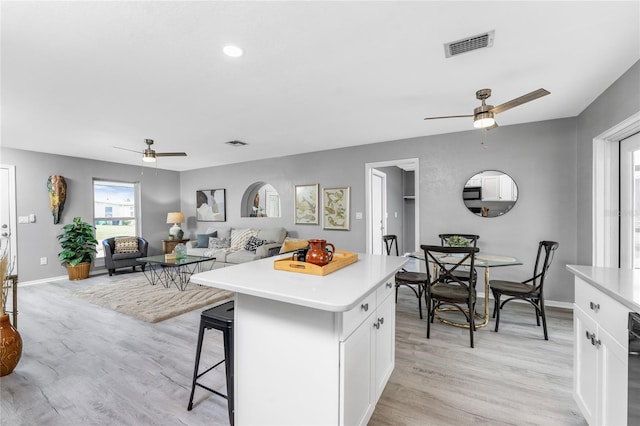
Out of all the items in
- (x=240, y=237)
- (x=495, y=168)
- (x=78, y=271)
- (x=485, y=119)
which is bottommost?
(x=78, y=271)

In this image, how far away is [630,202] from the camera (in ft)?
9.04

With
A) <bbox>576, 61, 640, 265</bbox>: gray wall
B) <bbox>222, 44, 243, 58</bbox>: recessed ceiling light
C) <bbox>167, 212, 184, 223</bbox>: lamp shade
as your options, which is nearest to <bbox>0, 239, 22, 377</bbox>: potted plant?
<bbox>222, 44, 243, 58</bbox>: recessed ceiling light

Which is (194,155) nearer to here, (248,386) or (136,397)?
(136,397)

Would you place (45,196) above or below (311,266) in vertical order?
above

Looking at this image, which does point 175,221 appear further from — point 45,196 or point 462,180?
point 462,180

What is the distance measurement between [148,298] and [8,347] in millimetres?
1834

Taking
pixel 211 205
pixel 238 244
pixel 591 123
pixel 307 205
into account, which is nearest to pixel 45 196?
pixel 211 205

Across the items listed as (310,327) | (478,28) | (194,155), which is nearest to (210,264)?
(194,155)

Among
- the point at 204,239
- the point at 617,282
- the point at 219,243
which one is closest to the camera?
the point at 617,282

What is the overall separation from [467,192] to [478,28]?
270cm

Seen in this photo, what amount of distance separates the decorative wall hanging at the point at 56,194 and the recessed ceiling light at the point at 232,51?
5249 mm

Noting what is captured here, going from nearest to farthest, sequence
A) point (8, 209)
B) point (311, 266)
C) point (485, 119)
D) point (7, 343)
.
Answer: point (311, 266) < point (7, 343) < point (485, 119) < point (8, 209)

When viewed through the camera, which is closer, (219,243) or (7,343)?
(7,343)

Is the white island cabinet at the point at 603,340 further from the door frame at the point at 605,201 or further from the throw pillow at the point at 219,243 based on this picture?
the throw pillow at the point at 219,243
